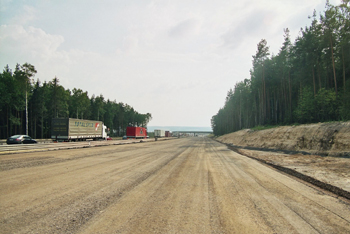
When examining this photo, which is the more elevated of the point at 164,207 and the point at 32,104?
the point at 32,104

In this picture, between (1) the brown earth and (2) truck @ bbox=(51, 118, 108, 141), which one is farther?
(2) truck @ bbox=(51, 118, 108, 141)

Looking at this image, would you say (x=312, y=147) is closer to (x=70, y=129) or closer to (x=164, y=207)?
(x=164, y=207)

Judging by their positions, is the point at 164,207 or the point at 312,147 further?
the point at 312,147

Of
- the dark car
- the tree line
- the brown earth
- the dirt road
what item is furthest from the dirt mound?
the tree line

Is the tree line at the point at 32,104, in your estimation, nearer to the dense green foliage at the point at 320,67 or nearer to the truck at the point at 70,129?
the truck at the point at 70,129

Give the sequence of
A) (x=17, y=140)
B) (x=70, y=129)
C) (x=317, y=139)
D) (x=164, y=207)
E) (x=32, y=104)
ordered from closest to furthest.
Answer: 1. (x=164, y=207)
2. (x=317, y=139)
3. (x=17, y=140)
4. (x=70, y=129)
5. (x=32, y=104)

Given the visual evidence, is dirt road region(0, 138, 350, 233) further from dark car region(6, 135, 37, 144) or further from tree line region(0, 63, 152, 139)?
tree line region(0, 63, 152, 139)

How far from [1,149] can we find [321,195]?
20816 millimetres

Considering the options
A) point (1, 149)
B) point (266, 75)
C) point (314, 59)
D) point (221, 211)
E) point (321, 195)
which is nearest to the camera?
point (221, 211)

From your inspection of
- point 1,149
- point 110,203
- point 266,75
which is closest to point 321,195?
point 110,203

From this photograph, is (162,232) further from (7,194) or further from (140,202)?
(7,194)

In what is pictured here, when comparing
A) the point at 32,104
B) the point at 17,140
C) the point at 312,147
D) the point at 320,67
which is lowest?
the point at 312,147

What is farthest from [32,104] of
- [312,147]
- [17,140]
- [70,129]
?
[312,147]

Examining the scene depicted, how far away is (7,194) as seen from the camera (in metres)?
5.86
